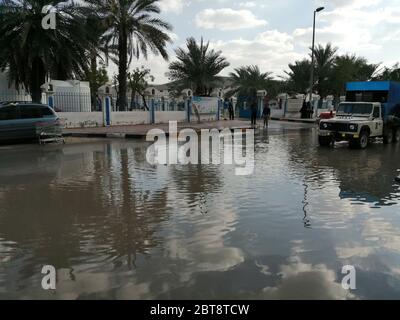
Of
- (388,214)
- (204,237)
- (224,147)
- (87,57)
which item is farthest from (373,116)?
(87,57)

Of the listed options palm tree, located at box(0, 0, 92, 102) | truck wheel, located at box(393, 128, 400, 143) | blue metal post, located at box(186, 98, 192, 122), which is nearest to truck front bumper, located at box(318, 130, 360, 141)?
truck wheel, located at box(393, 128, 400, 143)

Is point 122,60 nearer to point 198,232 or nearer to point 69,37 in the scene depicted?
point 69,37

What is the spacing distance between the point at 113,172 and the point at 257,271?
6.95 m

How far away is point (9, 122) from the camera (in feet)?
55.4

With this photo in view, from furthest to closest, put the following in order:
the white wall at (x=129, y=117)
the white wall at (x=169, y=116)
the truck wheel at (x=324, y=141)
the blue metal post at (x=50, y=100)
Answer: the white wall at (x=169, y=116)
the white wall at (x=129, y=117)
the blue metal post at (x=50, y=100)
the truck wheel at (x=324, y=141)

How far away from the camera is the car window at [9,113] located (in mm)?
16641

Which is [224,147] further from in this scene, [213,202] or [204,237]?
[204,237]

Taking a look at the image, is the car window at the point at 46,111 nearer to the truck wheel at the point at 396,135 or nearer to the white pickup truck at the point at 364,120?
the white pickup truck at the point at 364,120

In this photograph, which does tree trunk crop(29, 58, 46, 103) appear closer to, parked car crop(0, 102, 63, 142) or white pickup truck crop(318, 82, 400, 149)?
parked car crop(0, 102, 63, 142)

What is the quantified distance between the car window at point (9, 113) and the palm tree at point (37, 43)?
239 inches

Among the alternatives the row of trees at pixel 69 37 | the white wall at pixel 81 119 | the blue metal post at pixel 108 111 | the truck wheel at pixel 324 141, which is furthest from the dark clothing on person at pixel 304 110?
the truck wheel at pixel 324 141

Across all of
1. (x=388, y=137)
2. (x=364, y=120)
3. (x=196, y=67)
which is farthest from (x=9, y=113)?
(x=196, y=67)

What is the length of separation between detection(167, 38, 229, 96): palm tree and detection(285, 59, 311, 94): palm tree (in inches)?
492

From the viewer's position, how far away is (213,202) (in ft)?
25.5
